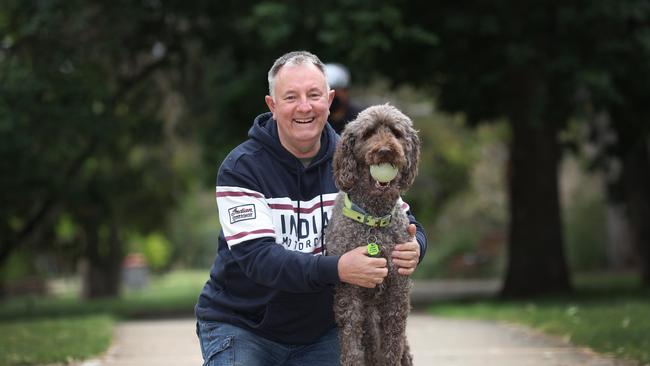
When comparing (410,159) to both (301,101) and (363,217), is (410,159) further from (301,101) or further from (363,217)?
(301,101)

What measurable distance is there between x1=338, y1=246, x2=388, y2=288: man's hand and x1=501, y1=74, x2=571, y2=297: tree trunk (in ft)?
42.7

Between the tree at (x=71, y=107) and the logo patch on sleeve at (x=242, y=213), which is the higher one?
the tree at (x=71, y=107)

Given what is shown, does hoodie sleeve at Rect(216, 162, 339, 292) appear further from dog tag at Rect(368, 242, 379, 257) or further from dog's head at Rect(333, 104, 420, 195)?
dog's head at Rect(333, 104, 420, 195)

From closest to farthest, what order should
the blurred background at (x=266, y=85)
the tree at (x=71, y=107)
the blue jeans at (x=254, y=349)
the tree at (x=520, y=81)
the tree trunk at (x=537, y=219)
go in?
the blue jeans at (x=254, y=349), the blurred background at (x=266, y=85), the tree at (x=520, y=81), the tree at (x=71, y=107), the tree trunk at (x=537, y=219)

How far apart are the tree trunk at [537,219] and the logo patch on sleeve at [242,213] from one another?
12.8 meters

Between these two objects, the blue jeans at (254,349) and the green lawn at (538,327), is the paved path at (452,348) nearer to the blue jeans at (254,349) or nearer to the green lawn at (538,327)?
the green lawn at (538,327)

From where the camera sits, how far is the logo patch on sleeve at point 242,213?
4.69 meters

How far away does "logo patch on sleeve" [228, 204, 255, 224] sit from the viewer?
4688 mm

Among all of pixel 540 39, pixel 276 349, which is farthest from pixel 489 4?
pixel 276 349

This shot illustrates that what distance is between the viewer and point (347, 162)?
14.5 ft

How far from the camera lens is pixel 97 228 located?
24.4m

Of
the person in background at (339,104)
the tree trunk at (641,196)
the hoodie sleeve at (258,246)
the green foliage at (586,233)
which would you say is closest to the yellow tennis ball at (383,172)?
the hoodie sleeve at (258,246)

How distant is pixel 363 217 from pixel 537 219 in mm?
13097

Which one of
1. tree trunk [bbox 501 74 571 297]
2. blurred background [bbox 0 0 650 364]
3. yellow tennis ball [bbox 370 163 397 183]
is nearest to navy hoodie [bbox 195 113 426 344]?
yellow tennis ball [bbox 370 163 397 183]
